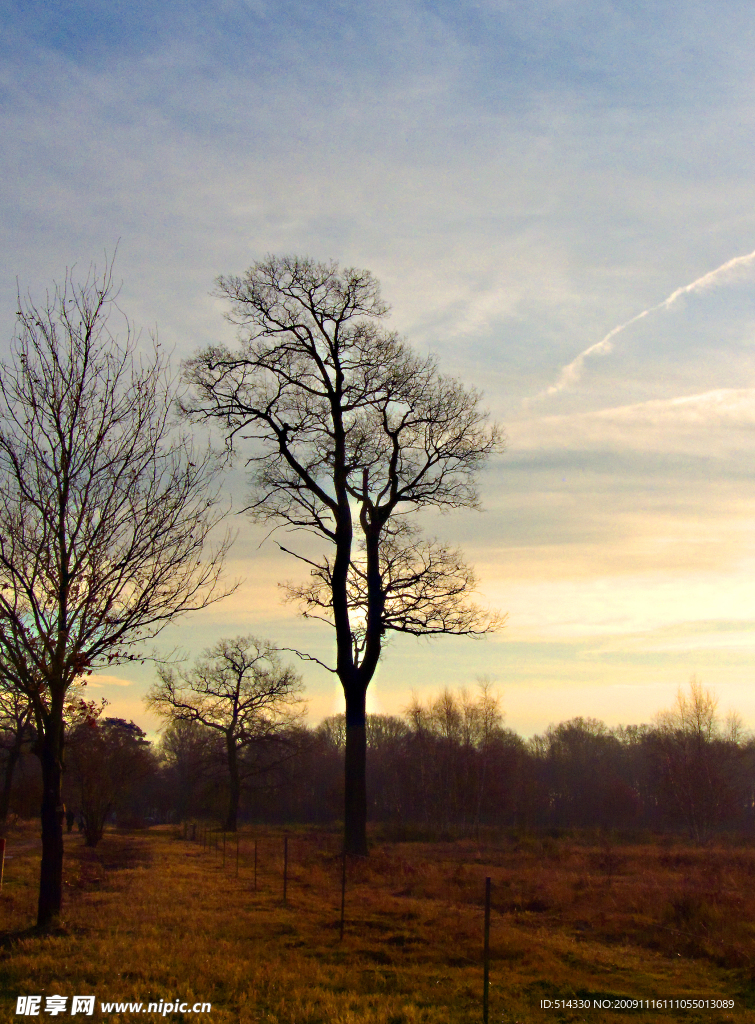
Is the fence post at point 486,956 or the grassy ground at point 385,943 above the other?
the fence post at point 486,956

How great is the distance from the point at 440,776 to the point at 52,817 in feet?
169

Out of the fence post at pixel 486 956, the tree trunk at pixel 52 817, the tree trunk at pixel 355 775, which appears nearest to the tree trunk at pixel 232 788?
the tree trunk at pixel 355 775

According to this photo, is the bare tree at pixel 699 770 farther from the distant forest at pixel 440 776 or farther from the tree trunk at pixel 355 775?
the tree trunk at pixel 355 775

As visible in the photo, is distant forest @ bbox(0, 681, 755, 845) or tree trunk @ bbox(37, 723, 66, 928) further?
distant forest @ bbox(0, 681, 755, 845)

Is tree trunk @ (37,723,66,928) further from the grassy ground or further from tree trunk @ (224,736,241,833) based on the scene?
tree trunk @ (224,736,241,833)

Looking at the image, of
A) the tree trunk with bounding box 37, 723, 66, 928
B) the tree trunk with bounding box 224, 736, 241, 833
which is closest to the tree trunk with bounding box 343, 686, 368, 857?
the tree trunk with bounding box 37, 723, 66, 928

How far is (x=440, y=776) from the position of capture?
192 ft

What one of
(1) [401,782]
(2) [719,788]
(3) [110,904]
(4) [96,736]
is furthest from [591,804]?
(3) [110,904]

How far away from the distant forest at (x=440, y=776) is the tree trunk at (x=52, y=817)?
216 centimetres

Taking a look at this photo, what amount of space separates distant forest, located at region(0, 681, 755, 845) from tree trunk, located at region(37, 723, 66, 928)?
2.16m

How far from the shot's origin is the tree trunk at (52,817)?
407 inches

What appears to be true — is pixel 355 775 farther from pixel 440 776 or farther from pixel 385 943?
pixel 440 776

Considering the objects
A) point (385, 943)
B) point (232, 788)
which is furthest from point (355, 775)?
point (232, 788)

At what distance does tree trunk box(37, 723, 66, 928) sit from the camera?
407 inches
